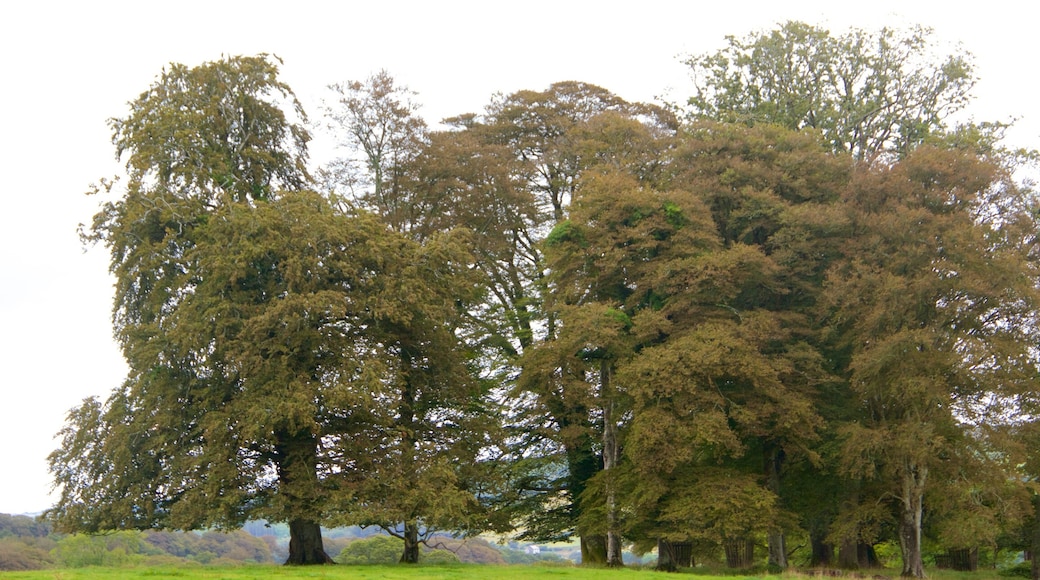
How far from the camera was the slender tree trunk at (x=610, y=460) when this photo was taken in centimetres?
2981

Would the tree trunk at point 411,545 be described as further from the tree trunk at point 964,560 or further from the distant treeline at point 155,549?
the tree trunk at point 964,560

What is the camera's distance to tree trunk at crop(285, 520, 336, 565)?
28125 mm

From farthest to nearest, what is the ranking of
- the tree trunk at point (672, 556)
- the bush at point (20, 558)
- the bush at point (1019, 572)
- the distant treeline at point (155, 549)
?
the distant treeline at point (155, 549) < the bush at point (20, 558) < the bush at point (1019, 572) < the tree trunk at point (672, 556)

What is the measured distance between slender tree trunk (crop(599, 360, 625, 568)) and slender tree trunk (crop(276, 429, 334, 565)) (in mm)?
9963

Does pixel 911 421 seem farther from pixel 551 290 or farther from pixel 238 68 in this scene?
pixel 238 68

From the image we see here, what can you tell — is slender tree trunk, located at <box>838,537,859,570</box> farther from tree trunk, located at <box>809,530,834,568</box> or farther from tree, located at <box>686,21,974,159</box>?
tree, located at <box>686,21,974,159</box>

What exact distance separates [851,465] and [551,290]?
12741mm

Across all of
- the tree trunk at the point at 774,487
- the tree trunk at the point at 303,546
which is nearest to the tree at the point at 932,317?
the tree trunk at the point at 774,487

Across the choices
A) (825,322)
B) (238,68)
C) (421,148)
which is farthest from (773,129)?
(238,68)

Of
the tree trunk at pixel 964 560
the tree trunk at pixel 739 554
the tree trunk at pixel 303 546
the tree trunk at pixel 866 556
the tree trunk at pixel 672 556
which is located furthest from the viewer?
the tree trunk at pixel 964 560

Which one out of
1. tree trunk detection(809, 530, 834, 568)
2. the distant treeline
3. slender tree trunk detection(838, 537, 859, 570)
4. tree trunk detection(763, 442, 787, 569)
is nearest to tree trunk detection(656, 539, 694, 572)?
tree trunk detection(763, 442, 787, 569)

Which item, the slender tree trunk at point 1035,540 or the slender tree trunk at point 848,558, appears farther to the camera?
the slender tree trunk at point 848,558

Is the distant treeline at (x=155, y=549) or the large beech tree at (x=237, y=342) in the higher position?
the large beech tree at (x=237, y=342)

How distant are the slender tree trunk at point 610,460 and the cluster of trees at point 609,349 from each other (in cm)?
13
